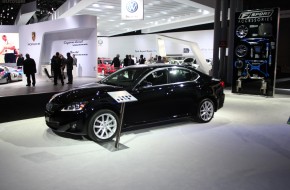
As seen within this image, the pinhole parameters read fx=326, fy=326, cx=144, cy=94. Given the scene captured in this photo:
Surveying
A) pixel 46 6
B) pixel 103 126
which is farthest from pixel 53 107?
pixel 46 6

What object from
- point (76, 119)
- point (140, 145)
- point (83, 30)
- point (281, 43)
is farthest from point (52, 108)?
point (281, 43)

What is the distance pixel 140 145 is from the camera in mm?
6016

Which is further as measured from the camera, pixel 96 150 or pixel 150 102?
pixel 150 102

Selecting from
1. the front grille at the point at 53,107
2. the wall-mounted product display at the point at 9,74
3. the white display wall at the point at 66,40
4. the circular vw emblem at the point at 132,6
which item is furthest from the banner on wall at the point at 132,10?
the front grille at the point at 53,107

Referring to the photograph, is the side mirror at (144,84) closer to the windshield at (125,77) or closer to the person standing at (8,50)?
the windshield at (125,77)

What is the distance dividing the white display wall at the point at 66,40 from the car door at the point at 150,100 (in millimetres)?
14057

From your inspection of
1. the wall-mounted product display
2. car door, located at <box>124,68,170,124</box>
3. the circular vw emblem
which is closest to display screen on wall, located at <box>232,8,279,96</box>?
the circular vw emblem

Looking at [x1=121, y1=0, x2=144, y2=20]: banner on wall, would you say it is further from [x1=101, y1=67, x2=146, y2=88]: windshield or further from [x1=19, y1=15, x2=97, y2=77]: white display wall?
[x1=101, y1=67, x2=146, y2=88]: windshield

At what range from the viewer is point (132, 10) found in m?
15.1

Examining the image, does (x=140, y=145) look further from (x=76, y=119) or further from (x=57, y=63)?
(x=57, y=63)

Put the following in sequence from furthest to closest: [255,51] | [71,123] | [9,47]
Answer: [9,47] → [255,51] → [71,123]

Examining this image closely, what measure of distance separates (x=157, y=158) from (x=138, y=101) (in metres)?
1.65

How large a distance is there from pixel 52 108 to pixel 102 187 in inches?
107

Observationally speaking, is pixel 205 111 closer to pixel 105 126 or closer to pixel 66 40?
pixel 105 126
